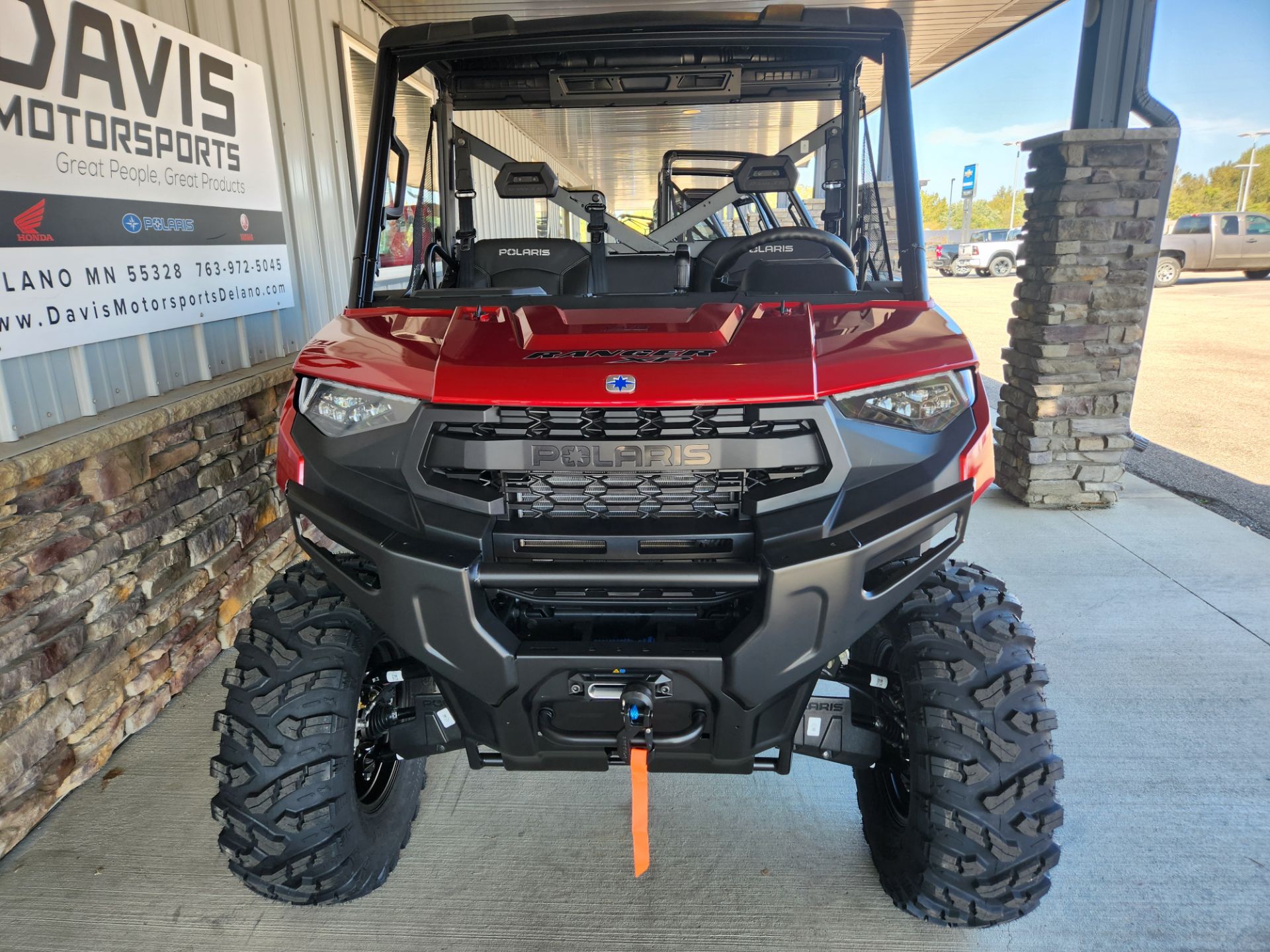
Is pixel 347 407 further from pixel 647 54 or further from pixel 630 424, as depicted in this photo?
pixel 647 54

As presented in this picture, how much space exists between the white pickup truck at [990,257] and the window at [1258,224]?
8.45 metres

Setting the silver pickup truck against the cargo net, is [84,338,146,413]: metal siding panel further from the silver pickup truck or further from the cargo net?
the silver pickup truck

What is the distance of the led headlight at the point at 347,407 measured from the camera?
5.90 ft

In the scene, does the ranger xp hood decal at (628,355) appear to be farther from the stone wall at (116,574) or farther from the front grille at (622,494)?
the stone wall at (116,574)

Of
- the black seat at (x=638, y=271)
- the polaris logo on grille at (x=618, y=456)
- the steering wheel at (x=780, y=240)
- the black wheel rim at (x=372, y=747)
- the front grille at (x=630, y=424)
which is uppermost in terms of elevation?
the steering wheel at (x=780, y=240)

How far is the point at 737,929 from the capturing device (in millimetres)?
2129

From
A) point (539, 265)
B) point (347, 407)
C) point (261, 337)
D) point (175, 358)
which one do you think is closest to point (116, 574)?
point (175, 358)

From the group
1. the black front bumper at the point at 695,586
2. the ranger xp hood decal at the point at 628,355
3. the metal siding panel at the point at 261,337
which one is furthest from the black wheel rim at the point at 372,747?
the metal siding panel at the point at 261,337

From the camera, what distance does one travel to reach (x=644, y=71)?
2.49 m

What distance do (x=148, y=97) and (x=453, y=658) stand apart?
2.55 m

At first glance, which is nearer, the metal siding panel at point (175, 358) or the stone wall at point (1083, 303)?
the metal siding panel at point (175, 358)

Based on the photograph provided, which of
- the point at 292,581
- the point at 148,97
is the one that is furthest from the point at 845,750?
the point at 148,97

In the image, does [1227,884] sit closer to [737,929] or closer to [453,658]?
[737,929]

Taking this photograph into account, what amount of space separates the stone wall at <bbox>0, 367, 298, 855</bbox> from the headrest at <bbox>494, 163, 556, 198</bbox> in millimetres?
1466
